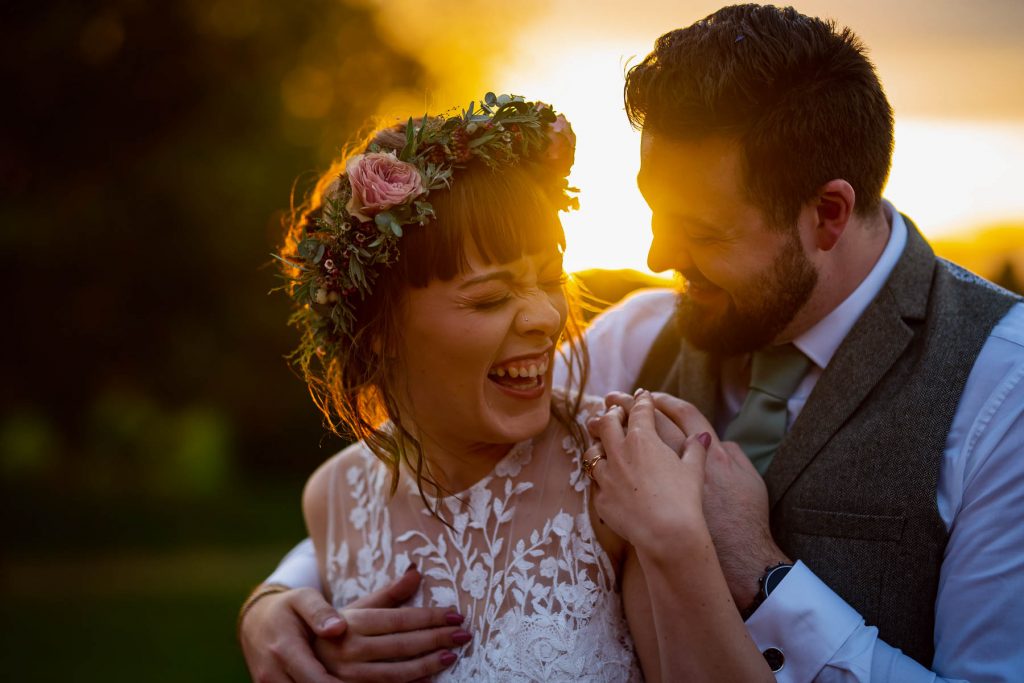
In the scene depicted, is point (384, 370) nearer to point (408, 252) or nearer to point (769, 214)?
point (408, 252)

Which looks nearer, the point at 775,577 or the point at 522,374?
the point at 775,577

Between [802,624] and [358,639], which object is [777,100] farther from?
[358,639]

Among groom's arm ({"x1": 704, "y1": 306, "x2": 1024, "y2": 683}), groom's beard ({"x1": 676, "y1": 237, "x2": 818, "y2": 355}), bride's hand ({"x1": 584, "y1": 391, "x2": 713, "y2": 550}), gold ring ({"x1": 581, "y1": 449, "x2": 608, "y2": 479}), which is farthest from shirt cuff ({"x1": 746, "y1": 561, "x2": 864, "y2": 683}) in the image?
groom's beard ({"x1": 676, "y1": 237, "x2": 818, "y2": 355})

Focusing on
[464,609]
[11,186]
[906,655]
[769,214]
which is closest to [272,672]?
[464,609]

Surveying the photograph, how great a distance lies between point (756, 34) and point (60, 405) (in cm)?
997

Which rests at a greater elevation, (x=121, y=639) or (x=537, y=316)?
(x=537, y=316)

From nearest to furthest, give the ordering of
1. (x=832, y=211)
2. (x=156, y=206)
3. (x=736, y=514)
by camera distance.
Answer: (x=736, y=514)
(x=832, y=211)
(x=156, y=206)

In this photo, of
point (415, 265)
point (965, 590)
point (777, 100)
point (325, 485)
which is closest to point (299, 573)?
point (325, 485)

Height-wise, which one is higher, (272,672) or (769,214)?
(769,214)

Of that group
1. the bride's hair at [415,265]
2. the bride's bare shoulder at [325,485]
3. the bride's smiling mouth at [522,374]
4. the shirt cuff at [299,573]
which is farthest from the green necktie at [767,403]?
the shirt cuff at [299,573]

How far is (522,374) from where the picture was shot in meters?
2.78

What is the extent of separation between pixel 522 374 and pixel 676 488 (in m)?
0.57

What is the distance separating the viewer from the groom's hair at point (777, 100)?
3.03 m

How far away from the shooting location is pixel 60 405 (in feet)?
35.4
